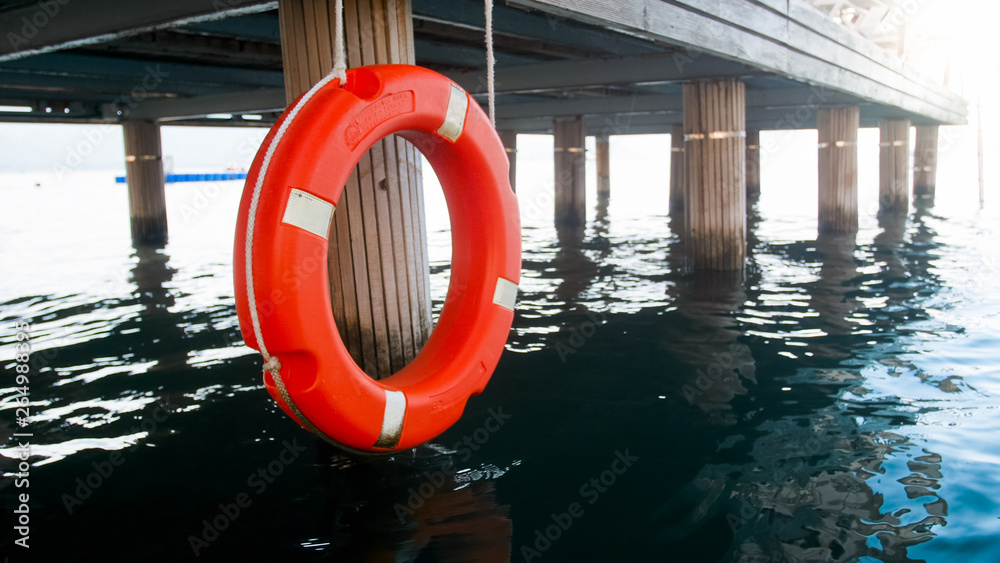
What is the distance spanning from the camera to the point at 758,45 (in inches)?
245

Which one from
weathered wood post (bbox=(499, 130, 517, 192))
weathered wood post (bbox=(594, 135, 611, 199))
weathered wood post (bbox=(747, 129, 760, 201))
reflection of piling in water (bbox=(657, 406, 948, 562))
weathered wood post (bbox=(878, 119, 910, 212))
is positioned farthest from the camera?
weathered wood post (bbox=(594, 135, 611, 199))

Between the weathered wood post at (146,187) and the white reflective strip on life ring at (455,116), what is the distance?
36.6 ft

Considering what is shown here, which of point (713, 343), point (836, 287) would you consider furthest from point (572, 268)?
point (713, 343)

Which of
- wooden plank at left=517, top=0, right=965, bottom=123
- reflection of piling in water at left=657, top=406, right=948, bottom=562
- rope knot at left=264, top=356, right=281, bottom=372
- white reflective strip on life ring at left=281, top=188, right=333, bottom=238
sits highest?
wooden plank at left=517, top=0, right=965, bottom=123

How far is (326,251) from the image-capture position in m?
2.57

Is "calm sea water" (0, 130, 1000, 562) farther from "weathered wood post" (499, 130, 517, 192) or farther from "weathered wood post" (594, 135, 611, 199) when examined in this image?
"weathered wood post" (594, 135, 611, 199)

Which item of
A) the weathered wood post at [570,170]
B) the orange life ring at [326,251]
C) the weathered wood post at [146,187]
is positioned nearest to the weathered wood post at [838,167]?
the weathered wood post at [570,170]

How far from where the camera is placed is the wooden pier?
3.20 metres

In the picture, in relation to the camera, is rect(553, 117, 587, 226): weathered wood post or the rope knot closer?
the rope knot

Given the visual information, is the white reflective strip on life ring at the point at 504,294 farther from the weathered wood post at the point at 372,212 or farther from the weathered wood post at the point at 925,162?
the weathered wood post at the point at 925,162

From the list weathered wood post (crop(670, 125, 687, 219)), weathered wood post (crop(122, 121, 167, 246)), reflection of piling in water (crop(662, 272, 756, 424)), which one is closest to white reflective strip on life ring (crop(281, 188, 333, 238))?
reflection of piling in water (crop(662, 272, 756, 424))

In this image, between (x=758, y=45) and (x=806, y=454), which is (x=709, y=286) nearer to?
(x=758, y=45)

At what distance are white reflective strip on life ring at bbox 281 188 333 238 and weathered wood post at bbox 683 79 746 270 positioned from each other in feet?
19.3

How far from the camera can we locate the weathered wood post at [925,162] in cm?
1914
